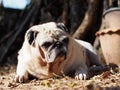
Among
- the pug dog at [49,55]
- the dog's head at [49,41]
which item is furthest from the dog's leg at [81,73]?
the dog's head at [49,41]

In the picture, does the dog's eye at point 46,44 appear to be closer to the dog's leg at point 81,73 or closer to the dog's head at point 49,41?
the dog's head at point 49,41

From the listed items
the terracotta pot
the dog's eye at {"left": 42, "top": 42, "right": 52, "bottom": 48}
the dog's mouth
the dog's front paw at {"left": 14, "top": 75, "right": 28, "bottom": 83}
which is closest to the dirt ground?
the dog's front paw at {"left": 14, "top": 75, "right": 28, "bottom": 83}

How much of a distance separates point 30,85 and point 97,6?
3219mm

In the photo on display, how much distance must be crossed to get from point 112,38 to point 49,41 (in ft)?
4.61

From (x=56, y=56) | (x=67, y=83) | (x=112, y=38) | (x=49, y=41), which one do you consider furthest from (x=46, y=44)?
(x=112, y=38)

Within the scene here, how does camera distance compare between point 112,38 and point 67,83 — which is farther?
point 112,38

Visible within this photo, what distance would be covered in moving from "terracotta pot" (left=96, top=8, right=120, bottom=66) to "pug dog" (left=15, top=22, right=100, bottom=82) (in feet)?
2.93

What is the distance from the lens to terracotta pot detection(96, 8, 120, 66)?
5355 millimetres

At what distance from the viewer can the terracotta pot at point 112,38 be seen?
17.6ft

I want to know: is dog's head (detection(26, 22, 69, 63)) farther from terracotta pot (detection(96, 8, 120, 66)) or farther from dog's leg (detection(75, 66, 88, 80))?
terracotta pot (detection(96, 8, 120, 66))

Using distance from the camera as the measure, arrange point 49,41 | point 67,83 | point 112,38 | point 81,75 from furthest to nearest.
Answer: point 112,38 < point 81,75 < point 49,41 < point 67,83

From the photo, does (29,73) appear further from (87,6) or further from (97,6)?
(87,6)

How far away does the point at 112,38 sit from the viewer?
540 cm

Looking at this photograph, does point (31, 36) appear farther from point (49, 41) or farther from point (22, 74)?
point (22, 74)
